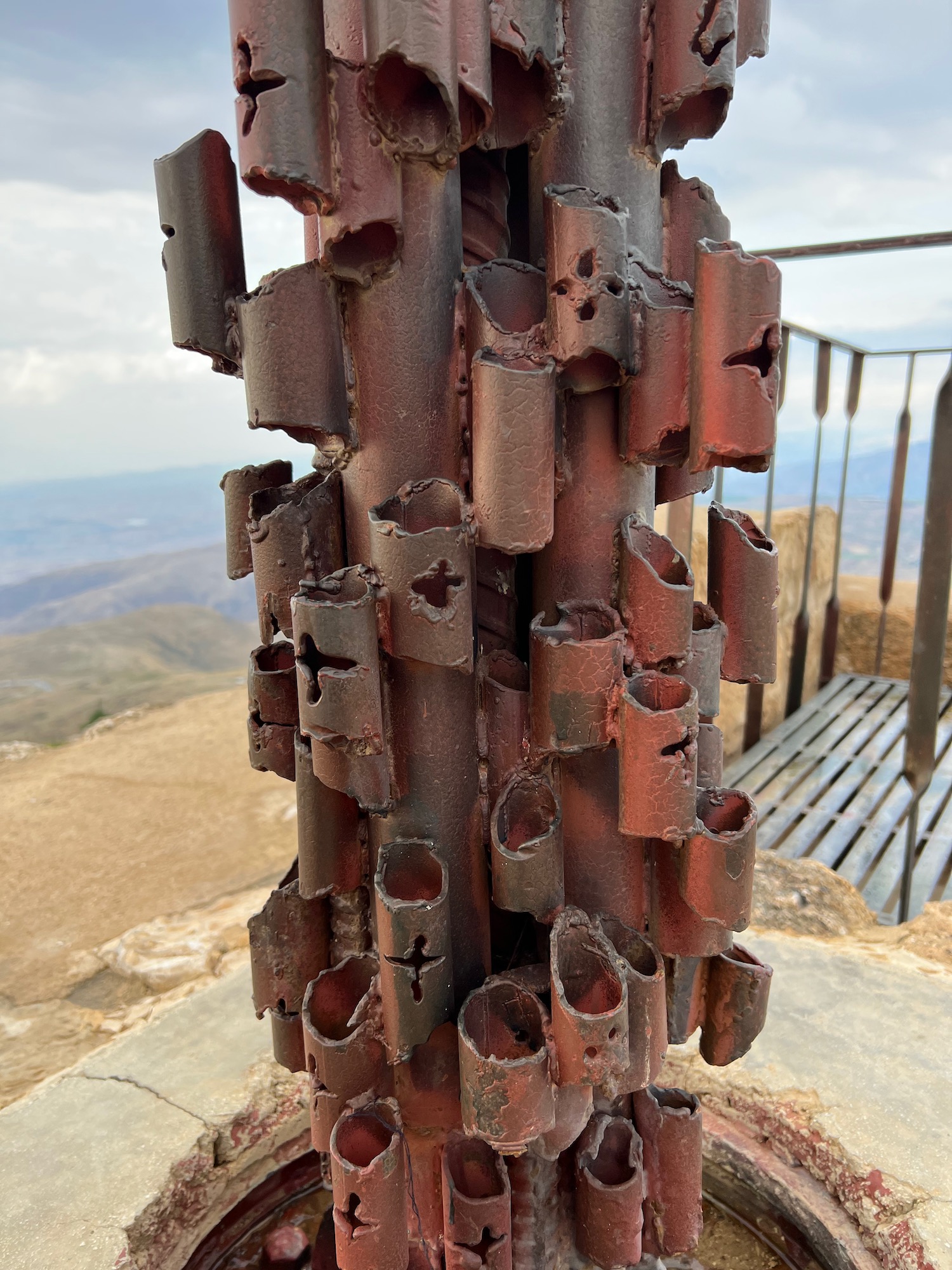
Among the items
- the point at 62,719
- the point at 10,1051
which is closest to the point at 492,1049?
the point at 10,1051

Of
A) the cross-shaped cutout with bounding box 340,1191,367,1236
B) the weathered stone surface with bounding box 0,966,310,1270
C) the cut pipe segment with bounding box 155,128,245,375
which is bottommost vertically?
the weathered stone surface with bounding box 0,966,310,1270

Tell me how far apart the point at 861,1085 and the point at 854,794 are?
8.24 feet

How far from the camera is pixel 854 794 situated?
4066 mm

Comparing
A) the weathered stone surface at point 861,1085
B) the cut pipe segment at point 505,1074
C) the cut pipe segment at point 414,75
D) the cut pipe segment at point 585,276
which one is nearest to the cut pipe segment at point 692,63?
the cut pipe segment at point 585,276

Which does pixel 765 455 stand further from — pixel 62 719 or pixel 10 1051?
pixel 62 719

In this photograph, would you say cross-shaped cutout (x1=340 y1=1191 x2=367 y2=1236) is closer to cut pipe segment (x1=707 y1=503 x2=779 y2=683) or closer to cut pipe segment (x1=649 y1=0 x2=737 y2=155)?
cut pipe segment (x1=707 y1=503 x2=779 y2=683)

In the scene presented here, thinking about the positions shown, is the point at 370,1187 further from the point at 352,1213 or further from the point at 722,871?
the point at 722,871

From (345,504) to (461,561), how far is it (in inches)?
9.2

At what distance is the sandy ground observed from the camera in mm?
3678

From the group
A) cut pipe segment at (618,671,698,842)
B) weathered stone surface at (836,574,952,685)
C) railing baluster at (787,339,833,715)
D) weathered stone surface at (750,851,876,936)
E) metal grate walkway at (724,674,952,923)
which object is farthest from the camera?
weathered stone surface at (836,574,952,685)

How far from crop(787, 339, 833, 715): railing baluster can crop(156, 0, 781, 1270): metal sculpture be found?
3645 millimetres

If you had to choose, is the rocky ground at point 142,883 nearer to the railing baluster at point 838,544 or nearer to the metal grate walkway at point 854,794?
the metal grate walkway at point 854,794

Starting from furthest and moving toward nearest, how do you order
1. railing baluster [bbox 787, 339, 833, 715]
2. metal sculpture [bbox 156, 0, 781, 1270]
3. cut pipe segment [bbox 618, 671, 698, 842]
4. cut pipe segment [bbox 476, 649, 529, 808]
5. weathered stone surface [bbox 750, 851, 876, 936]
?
railing baluster [bbox 787, 339, 833, 715], weathered stone surface [bbox 750, 851, 876, 936], cut pipe segment [bbox 476, 649, 529, 808], cut pipe segment [bbox 618, 671, 698, 842], metal sculpture [bbox 156, 0, 781, 1270]

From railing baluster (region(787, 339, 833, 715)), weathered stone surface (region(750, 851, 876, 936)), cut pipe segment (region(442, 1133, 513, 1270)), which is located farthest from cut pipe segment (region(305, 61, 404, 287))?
railing baluster (region(787, 339, 833, 715))
